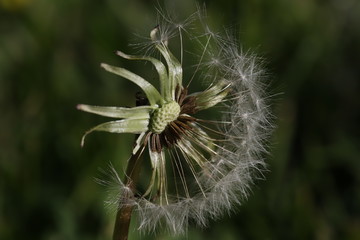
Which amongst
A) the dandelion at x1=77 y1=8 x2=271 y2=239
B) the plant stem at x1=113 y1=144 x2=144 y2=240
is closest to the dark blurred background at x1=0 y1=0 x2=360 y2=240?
the dandelion at x1=77 y1=8 x2=271 y2=239

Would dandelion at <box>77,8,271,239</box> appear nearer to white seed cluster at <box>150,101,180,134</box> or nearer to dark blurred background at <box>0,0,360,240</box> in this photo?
white seed cluster at <box>150,101,180,134</box>

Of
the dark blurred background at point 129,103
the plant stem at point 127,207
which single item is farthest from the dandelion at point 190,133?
the dark blurred background at point 129,103

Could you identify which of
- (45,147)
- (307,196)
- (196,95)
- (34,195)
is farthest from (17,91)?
(196,95)

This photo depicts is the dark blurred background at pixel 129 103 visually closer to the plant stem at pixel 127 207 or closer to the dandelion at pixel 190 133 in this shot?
the dandelion at pixel 190 133

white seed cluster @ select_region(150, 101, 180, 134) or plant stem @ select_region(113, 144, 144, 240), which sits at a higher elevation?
white seed cluster @ select_region(150, 101, 180, 134)

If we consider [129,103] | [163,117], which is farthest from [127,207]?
[129,103]

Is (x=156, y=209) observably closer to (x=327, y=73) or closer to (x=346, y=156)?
(x=346, y=156)
